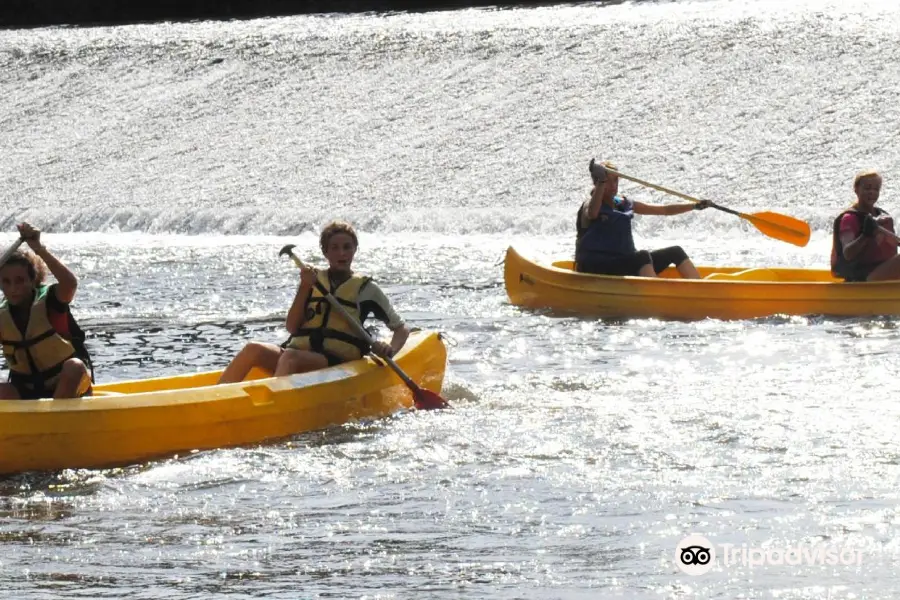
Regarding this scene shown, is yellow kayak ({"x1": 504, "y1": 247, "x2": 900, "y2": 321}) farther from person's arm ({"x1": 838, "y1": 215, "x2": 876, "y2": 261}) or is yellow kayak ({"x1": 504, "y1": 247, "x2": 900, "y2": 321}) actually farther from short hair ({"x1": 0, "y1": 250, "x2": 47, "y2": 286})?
short hair ({"x1": 0, "y1": 250, "x2": 47, "y2": 286})

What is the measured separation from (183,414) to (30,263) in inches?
31.7

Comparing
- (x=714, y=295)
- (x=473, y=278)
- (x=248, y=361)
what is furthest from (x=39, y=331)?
(x=473, y=278)

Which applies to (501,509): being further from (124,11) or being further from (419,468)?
(124,11)

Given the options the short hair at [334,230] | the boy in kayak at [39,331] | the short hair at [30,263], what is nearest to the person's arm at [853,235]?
the short hair at [334,230]

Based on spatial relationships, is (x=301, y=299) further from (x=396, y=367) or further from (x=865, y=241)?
(x=865, y=241)

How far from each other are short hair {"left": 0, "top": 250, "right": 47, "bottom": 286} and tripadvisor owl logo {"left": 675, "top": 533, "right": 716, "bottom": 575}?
2588 mm

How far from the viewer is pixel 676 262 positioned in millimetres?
10297

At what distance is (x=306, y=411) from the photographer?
21.2ft

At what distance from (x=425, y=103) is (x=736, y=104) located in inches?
175

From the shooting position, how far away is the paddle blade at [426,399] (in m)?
6.97

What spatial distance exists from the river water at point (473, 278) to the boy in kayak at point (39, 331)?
383mm

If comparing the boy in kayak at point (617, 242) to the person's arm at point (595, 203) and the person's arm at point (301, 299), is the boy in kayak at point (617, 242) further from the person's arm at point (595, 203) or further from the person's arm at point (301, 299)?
the person's arm at point (301, 299)

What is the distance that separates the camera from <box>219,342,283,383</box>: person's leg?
6.64 m

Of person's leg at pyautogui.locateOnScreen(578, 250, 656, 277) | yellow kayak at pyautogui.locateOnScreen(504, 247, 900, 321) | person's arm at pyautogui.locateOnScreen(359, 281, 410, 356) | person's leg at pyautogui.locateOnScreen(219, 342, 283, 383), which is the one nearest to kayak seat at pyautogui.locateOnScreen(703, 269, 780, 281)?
yellow kayak at pyautogui.locateOnScreen(504, 247, 900, 321)
